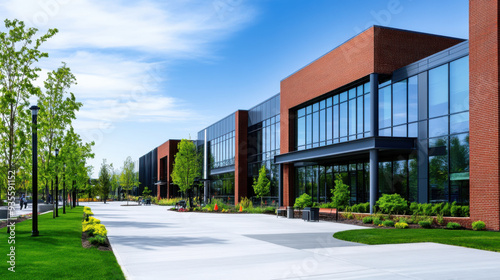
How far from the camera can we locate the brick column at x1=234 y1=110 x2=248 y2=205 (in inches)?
1957

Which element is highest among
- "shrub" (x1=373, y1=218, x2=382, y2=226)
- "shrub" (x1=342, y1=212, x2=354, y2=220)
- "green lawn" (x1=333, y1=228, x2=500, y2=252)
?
"green lawn" (x1=333, y1=228, x2=500, y2=252)

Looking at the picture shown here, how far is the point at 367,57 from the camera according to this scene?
2688 cm

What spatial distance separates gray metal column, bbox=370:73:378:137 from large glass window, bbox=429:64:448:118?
10.8ft

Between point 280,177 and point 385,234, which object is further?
point 280,177

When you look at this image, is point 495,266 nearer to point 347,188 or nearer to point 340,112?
point 347,188

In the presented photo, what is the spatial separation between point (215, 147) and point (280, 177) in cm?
2491

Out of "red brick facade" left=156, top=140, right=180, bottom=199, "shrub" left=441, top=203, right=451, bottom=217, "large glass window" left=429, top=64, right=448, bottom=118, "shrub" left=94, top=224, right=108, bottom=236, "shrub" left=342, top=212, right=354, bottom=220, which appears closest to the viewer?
"shrub" left=94, top=224, right=108, bottom=236

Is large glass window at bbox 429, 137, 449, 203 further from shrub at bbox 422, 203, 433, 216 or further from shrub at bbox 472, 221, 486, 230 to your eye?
shrub at bbox 472, 221, 486, 230

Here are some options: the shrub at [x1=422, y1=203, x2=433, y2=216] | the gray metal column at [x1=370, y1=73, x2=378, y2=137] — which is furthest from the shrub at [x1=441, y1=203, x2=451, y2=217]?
the gray metal column at [x1=370, y1=73, x2=378, y2=137]

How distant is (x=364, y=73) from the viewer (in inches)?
1067

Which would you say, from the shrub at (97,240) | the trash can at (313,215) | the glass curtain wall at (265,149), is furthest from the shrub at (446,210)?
the glass curtain wall at (265,149)

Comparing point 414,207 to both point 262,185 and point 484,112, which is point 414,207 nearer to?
point 484,112

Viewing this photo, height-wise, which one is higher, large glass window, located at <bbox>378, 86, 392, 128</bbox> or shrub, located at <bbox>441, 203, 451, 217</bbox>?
large glass window, located at <bbox>378, 86, 392, 128</bbox>

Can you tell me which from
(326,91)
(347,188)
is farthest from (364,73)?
(347,188)
